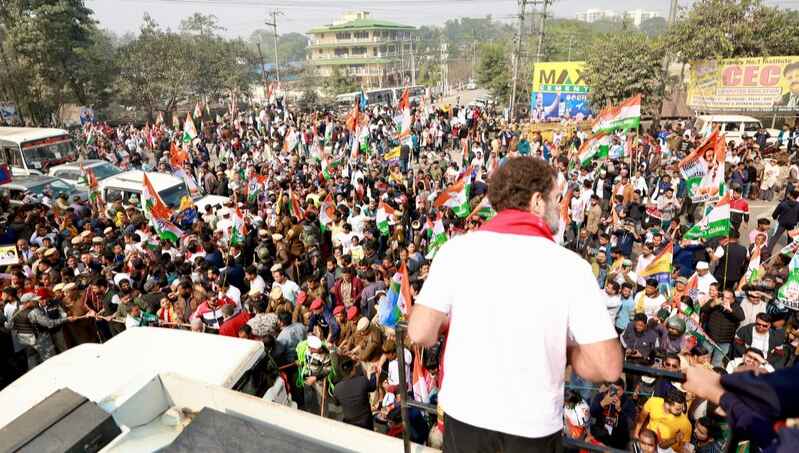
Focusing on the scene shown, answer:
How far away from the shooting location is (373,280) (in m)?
8.24

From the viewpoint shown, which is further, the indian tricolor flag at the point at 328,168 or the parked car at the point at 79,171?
the parked car at the point at 79,171

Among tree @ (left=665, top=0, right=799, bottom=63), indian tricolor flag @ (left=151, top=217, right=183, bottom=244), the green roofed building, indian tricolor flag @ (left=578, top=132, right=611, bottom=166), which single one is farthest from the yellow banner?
the green roofed building

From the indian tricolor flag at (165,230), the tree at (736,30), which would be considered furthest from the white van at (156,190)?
the tree at (736,30)

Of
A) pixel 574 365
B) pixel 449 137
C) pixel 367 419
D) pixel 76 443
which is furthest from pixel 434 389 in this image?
pixel 449 137

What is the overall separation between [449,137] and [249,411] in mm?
22163

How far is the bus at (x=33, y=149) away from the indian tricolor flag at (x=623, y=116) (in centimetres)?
1819

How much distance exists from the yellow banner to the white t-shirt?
95.1 feet

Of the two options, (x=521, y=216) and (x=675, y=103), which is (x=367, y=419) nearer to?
(x=521, y=216)

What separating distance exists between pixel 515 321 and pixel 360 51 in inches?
3759

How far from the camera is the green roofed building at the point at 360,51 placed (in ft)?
289

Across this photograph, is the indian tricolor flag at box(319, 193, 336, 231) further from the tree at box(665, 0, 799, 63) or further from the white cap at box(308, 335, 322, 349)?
the tree at box(665, 0, 799, 63)

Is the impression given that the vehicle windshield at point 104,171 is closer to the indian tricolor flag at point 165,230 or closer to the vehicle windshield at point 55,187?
the vehicle windshield at point 55,187

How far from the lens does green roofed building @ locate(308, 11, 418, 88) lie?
88106mm

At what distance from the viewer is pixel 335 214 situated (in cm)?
1065
